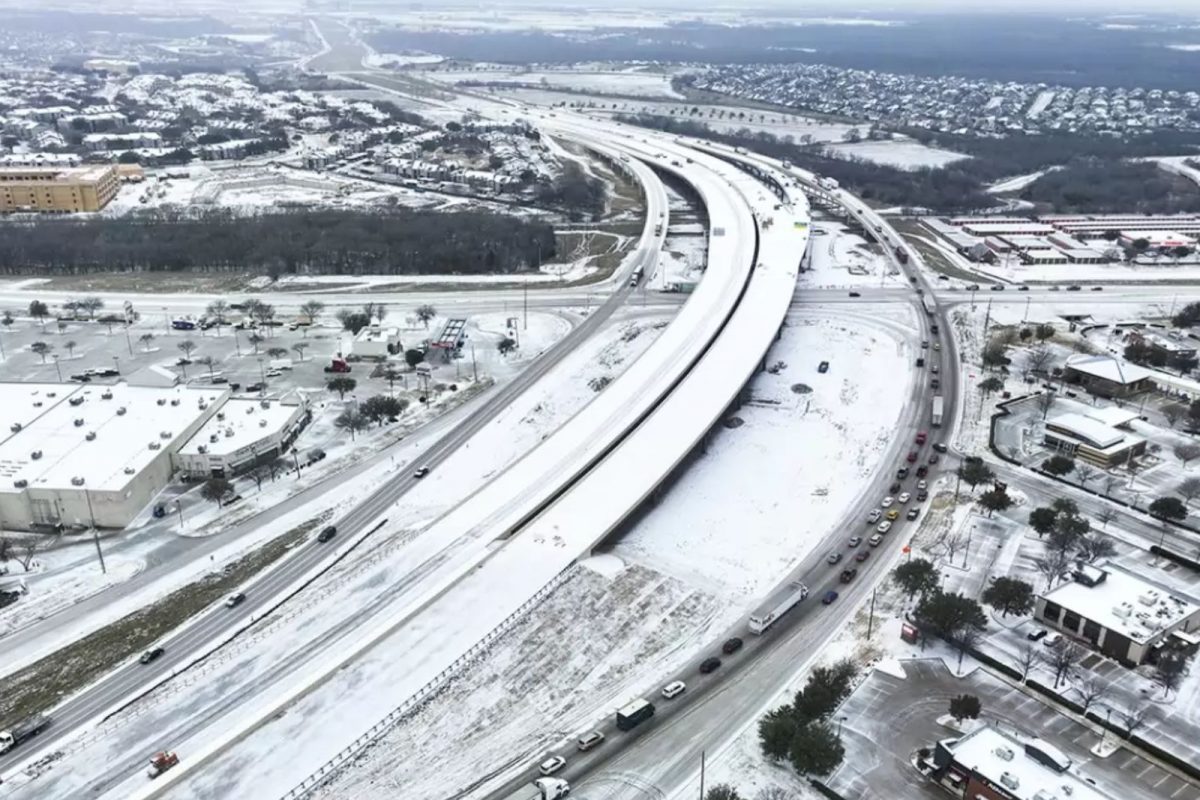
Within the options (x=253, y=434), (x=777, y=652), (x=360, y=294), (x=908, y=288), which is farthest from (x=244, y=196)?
(x=777, y=652)

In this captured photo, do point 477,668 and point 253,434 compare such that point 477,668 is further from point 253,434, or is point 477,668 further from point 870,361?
point 870,361

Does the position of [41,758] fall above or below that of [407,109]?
below

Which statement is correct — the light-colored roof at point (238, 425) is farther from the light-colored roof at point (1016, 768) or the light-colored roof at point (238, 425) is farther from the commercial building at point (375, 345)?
the light-colored roof at point (1016, 768)

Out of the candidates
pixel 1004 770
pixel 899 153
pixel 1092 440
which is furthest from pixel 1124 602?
pixel 899 153

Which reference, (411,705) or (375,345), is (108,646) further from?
(375,345)

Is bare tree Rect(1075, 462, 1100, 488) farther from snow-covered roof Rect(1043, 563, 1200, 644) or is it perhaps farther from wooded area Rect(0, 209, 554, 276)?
wooded area Rect(0, 209, 554, 276)

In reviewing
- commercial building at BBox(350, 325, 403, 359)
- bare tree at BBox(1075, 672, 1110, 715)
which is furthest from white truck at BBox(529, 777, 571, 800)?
commercial building at BBox(350, 325, 403, 359)

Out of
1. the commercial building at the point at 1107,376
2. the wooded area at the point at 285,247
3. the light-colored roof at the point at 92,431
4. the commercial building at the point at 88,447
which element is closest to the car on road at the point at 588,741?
the commercial building at the point at 88,447
